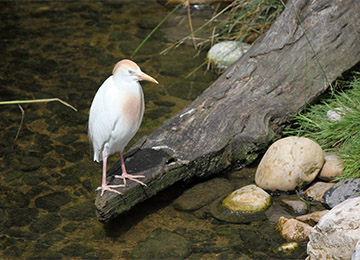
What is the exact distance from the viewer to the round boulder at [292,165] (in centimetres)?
377

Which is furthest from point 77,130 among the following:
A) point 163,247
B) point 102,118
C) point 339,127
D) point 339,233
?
point 339,233

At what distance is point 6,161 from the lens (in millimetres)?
4445

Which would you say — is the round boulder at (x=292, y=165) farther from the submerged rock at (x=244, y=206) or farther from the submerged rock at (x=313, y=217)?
the submerged rock at (x=313, y=217)

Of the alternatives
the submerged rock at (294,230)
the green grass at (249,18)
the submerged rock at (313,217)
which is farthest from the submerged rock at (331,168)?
the green grass at (249,18)

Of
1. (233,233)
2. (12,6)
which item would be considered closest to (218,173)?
(233,233)

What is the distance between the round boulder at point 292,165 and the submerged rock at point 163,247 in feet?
2.54

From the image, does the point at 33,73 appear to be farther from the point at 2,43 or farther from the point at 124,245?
the point at 124,245

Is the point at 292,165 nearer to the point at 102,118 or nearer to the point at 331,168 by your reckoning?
the point at 331,168

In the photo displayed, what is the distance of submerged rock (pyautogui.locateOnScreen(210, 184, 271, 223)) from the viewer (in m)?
3.68

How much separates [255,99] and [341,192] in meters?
1.05

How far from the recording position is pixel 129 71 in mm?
3320

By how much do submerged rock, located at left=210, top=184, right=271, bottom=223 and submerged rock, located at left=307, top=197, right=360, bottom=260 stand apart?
0.89 meters

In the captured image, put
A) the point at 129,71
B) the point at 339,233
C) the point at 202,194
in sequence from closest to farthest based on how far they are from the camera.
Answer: the point at 339,233 → the point at 129,71 → the point at 202,194

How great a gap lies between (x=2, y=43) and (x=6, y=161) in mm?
2681
